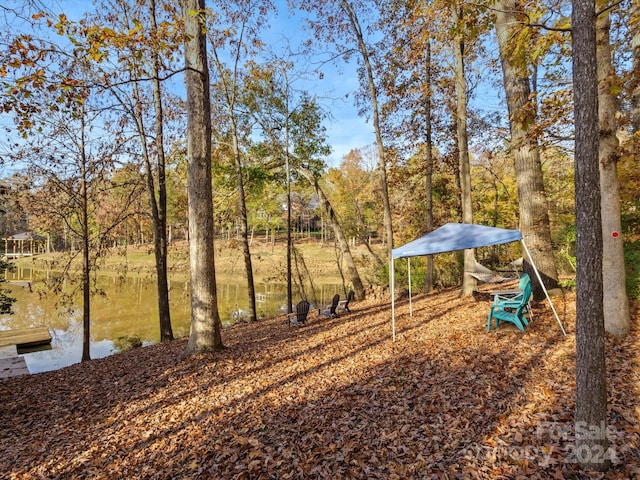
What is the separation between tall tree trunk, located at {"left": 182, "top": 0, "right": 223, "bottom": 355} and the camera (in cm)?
574

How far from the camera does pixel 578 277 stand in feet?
7.66

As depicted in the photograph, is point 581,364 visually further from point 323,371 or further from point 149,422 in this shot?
point 149,422

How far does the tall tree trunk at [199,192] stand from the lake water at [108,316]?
455cm

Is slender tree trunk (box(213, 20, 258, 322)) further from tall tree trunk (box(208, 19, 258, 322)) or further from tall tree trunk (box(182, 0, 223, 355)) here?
tall tree trunk (box(182, 0, 223, 355))

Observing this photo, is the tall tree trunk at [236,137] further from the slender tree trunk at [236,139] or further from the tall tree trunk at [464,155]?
the tall tree trunk at [464,155]

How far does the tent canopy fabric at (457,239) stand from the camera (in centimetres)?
579

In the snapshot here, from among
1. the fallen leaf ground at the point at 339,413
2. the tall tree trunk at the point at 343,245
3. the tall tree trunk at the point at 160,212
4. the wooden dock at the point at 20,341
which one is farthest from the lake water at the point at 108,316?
the fallen leaf ground at the point at 339,413

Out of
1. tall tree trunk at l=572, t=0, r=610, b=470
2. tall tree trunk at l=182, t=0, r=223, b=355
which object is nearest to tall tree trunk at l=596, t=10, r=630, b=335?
tall tree trunk at l=572, t=0, r=610, b=470

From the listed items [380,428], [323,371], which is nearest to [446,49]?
[323,371]

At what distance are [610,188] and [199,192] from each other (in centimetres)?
598

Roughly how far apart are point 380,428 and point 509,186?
16.3 m

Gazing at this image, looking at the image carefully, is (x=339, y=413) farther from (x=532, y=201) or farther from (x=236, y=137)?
(x=236, y=137)

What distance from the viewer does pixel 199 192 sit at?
5742mm

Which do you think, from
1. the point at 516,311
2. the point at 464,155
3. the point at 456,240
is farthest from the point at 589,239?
the point at 464,155
